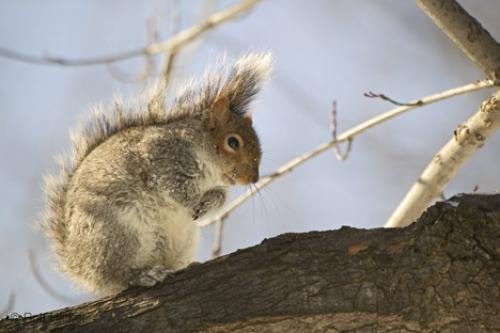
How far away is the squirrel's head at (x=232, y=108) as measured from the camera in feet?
10.7

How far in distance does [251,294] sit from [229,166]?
105 centimetres

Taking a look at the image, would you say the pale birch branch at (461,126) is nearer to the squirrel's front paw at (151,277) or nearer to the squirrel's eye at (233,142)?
the squirrel's eye at (233,142)

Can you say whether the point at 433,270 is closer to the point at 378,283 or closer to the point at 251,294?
the point at 378,283

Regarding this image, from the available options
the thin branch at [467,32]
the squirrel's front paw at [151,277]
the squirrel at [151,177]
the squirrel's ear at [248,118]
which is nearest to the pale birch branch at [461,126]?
the thin branch at [467,32]

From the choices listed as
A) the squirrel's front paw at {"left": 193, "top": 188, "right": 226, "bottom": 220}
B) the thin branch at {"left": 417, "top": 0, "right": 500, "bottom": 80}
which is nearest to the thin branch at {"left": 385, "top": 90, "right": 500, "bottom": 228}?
the thin branch at {"left": 417, "top": 0, "right": 500, "bottom": 80}

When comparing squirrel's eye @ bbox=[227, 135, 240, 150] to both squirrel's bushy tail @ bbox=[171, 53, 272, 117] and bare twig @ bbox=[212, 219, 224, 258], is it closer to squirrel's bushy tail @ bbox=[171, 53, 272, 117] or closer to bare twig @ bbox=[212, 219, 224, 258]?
squirrel's bushy tail @ bbox=[171, 53, 272, 117]

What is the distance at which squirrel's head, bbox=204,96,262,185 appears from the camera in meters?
3.26

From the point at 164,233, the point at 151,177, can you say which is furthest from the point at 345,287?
the point at 151,177

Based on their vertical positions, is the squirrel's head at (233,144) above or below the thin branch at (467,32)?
above

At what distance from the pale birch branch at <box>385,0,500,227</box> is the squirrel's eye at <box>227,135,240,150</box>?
27.8 inches

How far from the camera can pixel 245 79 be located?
3.43 m

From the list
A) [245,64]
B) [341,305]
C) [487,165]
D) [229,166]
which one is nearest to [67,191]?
[229,166]

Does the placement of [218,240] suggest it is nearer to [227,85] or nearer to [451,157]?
[227,85]

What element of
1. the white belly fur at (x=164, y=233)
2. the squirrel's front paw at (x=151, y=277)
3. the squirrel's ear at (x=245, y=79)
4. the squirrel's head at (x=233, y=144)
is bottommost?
the squirrel's front paw at (x=151, y=277)
